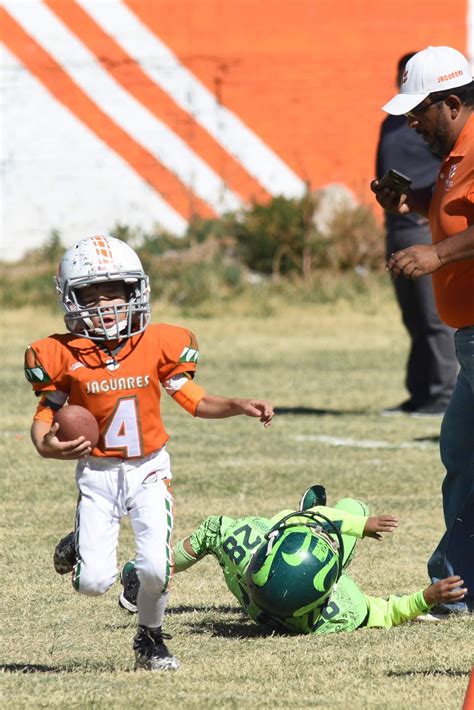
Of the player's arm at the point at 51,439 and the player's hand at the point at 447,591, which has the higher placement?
the player's arm at the point at 51,439

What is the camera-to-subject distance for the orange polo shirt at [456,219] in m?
5.83

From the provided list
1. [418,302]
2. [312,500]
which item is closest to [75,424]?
[312,500]

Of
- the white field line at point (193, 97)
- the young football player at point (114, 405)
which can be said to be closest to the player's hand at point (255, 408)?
the young football player at point (114, 405)

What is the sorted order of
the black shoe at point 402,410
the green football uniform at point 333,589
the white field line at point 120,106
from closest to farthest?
the green football uniform at point 333,589 < the black shoe at point 402,410 < the white field line at point 120,106

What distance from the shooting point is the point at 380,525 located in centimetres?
595

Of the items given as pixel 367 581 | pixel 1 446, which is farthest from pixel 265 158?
pixel 367 581

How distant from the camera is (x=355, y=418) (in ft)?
40.1

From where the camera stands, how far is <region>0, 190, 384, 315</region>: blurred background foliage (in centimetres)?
2017

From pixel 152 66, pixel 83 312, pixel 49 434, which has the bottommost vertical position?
pixel 49 434

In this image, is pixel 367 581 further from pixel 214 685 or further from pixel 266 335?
pixel 266 335

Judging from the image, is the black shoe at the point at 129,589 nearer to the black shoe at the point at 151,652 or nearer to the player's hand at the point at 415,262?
the black shoe at the point at 151,652

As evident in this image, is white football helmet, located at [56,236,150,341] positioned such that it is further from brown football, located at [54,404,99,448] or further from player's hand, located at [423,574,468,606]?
player's hand, located at [423,574,468,606]

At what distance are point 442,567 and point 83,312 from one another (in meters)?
2.03

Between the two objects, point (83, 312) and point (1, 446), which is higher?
point (83, 312)
